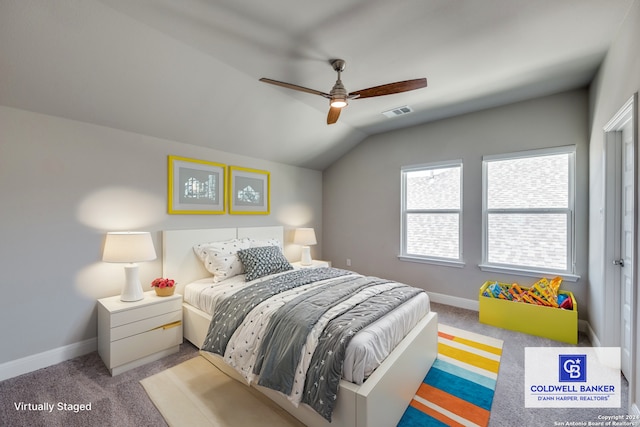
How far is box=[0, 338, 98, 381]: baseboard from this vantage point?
220 centimetres

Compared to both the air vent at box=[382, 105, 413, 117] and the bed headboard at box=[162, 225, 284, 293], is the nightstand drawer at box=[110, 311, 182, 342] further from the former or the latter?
the air vent at box=[382, 105, 413, 117]

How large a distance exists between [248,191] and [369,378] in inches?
120

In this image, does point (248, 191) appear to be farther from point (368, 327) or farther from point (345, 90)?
point (368, 327)

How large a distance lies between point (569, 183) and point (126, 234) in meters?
4.72

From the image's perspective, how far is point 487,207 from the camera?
363 cm

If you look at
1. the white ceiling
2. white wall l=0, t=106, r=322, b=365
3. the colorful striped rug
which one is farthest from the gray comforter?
the white ceiling

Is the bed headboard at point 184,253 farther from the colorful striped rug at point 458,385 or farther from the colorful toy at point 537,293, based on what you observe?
the colorful toy at point 537,293

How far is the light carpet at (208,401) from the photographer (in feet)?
5.84

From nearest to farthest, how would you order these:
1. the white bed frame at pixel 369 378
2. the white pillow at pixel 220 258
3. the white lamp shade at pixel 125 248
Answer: the white bed frame at pixel 369 378 → the white lamp shade at pixel 125 248 → the white pillow at pixel 220 258

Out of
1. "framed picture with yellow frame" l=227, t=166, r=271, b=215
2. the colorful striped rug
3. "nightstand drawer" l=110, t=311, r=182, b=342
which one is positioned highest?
"framed picture with yellow frame" l=227, t=166, r=271, b=215

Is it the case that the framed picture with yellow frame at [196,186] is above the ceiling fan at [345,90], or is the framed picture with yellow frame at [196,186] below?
below

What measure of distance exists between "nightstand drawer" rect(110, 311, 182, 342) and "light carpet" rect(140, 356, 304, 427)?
16.1 inches

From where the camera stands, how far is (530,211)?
3344 millimetres

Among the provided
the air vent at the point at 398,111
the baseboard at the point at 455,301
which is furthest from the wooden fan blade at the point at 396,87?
the baseboard at the point at 455,301
